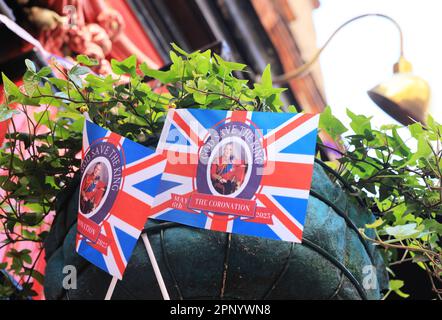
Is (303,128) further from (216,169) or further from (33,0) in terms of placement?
(33,0)

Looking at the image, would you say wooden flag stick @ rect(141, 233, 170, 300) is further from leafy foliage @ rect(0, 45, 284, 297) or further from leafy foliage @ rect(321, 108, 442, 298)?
leafy foliage @ rect(321, 108, 442, 298)

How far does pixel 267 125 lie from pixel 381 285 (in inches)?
16.7

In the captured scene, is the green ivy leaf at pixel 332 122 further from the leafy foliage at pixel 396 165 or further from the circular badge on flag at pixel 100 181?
the circular badge on flag at pixel 100 181

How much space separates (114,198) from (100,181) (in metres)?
0.04

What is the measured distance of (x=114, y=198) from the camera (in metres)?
1.05

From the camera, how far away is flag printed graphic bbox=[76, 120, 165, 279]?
1.02 metres

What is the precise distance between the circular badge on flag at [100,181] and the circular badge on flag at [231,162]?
13 cm

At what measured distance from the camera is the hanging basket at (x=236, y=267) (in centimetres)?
101

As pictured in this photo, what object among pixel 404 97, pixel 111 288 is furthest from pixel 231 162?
pixel 404 97

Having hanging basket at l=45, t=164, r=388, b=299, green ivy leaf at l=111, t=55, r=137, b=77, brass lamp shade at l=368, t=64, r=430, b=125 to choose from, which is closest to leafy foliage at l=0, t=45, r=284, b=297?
green ivy leaf at l=111, t=55, r=137, b=77

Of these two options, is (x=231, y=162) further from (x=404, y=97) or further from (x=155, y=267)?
(x=404, y=97)

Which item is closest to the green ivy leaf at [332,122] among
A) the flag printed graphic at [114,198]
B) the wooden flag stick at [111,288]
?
the flag printed graphic at [114,198]

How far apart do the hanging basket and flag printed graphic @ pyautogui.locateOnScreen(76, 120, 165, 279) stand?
0.02 m
